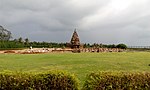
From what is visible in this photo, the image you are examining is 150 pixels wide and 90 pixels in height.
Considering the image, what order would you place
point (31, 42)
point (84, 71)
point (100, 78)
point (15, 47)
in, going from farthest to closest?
point (31, 42) < point (15, 47) < point (84, 71) < point (100, 78)

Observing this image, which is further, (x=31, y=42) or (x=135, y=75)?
(x=31, y=42)

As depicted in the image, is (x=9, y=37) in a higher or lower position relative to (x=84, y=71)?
higher

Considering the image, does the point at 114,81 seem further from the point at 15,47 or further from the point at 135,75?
the point at 15,47

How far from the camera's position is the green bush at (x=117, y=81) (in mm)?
7277

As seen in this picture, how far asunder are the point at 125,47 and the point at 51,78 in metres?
38.4

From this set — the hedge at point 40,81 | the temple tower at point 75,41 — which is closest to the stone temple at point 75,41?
the temple tower at point 75,41

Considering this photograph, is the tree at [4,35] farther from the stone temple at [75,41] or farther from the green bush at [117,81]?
the green bush at [117,81]

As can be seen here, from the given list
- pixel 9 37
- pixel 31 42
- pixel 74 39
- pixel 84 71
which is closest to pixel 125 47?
pixel 74 39

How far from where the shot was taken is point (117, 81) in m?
7.36

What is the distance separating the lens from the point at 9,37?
50938 millimetres

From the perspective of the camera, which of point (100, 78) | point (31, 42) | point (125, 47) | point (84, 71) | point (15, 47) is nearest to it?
point (100, 78)

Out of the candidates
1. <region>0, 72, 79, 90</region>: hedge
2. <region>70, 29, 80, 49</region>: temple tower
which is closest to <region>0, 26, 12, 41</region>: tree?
<region>70, 29, 80, 49</region>: temple tower

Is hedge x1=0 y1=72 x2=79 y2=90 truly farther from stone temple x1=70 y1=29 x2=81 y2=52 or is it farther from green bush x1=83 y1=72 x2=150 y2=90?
stone temple x1=70 y1=29 x2=81 y2=52

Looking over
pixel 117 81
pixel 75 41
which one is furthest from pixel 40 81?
pixel 75 41
